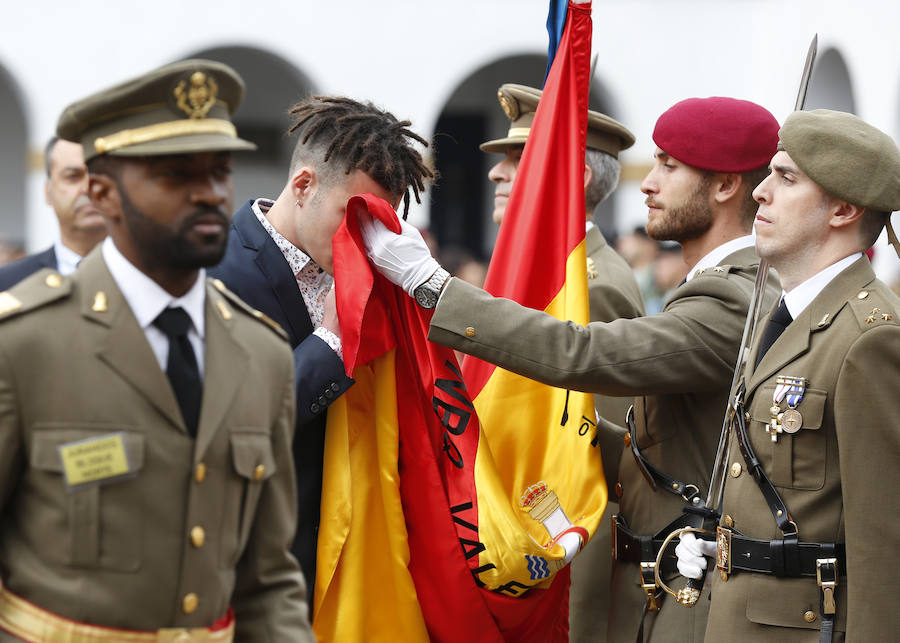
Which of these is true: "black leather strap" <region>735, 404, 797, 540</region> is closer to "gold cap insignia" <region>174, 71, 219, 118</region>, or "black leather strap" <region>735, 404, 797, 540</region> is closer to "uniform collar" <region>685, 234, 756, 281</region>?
"uniform collar" <region>685, 234, 756, 281</region>

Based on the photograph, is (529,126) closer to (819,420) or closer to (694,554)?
(694,554)

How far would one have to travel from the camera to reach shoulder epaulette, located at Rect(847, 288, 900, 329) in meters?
3.14

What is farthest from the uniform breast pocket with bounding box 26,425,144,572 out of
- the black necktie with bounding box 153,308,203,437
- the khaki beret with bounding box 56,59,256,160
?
the khaki beret with bounding box 56,59,256,160

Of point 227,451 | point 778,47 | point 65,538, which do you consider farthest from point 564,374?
point 778,47

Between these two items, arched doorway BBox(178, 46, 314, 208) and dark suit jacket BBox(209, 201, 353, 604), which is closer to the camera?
dark suit jacket BBox(209, 201, 353, 604)

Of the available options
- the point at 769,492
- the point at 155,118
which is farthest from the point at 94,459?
the point at 769,492

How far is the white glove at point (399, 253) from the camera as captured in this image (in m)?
3.43

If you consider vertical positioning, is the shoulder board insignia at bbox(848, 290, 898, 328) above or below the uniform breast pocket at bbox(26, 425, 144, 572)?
above

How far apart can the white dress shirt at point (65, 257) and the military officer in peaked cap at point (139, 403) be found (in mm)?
1994

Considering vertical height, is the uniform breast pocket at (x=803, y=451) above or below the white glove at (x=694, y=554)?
above

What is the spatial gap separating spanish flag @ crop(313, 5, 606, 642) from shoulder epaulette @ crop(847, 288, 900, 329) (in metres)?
0.90

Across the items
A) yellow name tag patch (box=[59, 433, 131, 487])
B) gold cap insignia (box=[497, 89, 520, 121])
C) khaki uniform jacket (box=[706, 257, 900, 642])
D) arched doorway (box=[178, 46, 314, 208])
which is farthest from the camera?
arched doorway (box=[178, 46, 314, 208])

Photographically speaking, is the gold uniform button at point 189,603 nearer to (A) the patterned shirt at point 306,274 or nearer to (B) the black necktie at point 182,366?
(B) the black necktie at point 182,366

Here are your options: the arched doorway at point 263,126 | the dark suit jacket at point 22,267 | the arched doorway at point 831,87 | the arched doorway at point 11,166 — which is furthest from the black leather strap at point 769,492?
the arched doorway at point 11,166
